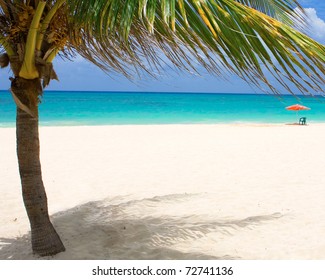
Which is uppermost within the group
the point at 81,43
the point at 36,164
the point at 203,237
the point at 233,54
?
the point at 81,43

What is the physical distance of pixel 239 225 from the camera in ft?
13.3

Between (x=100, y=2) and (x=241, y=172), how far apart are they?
4.94 m

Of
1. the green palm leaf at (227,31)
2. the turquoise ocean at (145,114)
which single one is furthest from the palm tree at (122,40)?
the turquoise ocean at (145,114)

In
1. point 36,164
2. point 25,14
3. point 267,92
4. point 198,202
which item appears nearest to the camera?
point 267,92

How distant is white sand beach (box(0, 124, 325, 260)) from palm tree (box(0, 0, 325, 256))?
0.79 meters

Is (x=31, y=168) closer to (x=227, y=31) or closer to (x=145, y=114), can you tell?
(x=227, y=31)

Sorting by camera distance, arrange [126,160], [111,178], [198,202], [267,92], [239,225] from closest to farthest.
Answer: [267,92] < [239,225] < [198,202] < [111,178] < [126,160]

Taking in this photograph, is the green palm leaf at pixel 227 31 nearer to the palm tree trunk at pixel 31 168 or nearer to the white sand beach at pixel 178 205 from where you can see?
the palm tree trunk at pixel 31 168

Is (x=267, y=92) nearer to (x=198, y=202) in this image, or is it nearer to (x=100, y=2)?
(x=100, y=2)

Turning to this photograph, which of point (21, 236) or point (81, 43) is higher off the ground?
point (81, 43)

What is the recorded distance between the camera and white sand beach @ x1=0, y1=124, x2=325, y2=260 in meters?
3.56

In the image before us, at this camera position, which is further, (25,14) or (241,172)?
(241,172)

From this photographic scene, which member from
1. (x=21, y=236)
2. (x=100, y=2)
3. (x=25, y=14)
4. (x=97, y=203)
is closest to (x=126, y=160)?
(x=97, y=203)

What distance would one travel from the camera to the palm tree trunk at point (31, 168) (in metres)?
3.04
